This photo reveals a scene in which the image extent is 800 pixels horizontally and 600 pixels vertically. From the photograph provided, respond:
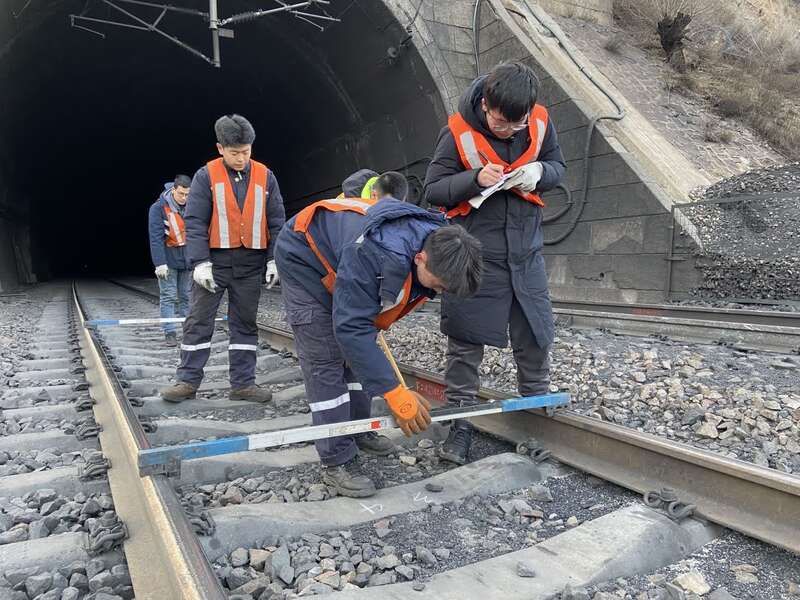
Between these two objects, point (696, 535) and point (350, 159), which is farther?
point (350, 159)

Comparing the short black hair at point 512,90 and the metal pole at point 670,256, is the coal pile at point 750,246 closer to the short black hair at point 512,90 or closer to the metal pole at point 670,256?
the metal pole at point 670,256

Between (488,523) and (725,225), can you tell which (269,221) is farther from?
(725,225)

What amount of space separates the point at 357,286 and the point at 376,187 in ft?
7.36

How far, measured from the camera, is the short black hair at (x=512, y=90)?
8.64ft

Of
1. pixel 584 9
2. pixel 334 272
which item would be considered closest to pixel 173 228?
pixel 334 272

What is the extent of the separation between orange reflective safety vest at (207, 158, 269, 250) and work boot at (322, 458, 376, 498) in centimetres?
196

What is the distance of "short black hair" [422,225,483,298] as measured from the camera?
86.0 inches

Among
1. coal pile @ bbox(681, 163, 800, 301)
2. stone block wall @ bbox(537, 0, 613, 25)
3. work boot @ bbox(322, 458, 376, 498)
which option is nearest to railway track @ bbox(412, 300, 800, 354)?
coal pile @ bbox(681, 163, 800, 301)

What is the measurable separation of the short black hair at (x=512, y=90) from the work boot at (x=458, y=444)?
152 centimetres

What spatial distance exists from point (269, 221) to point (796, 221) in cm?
830

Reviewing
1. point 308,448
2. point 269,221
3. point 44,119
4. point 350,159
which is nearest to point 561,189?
point 350,159

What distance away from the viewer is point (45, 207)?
1091 inches

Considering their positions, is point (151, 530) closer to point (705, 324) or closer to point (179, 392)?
point (179, 392)

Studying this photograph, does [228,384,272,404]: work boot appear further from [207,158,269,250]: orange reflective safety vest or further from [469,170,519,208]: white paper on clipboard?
[469,170,519,208]: white paper on clipboard
